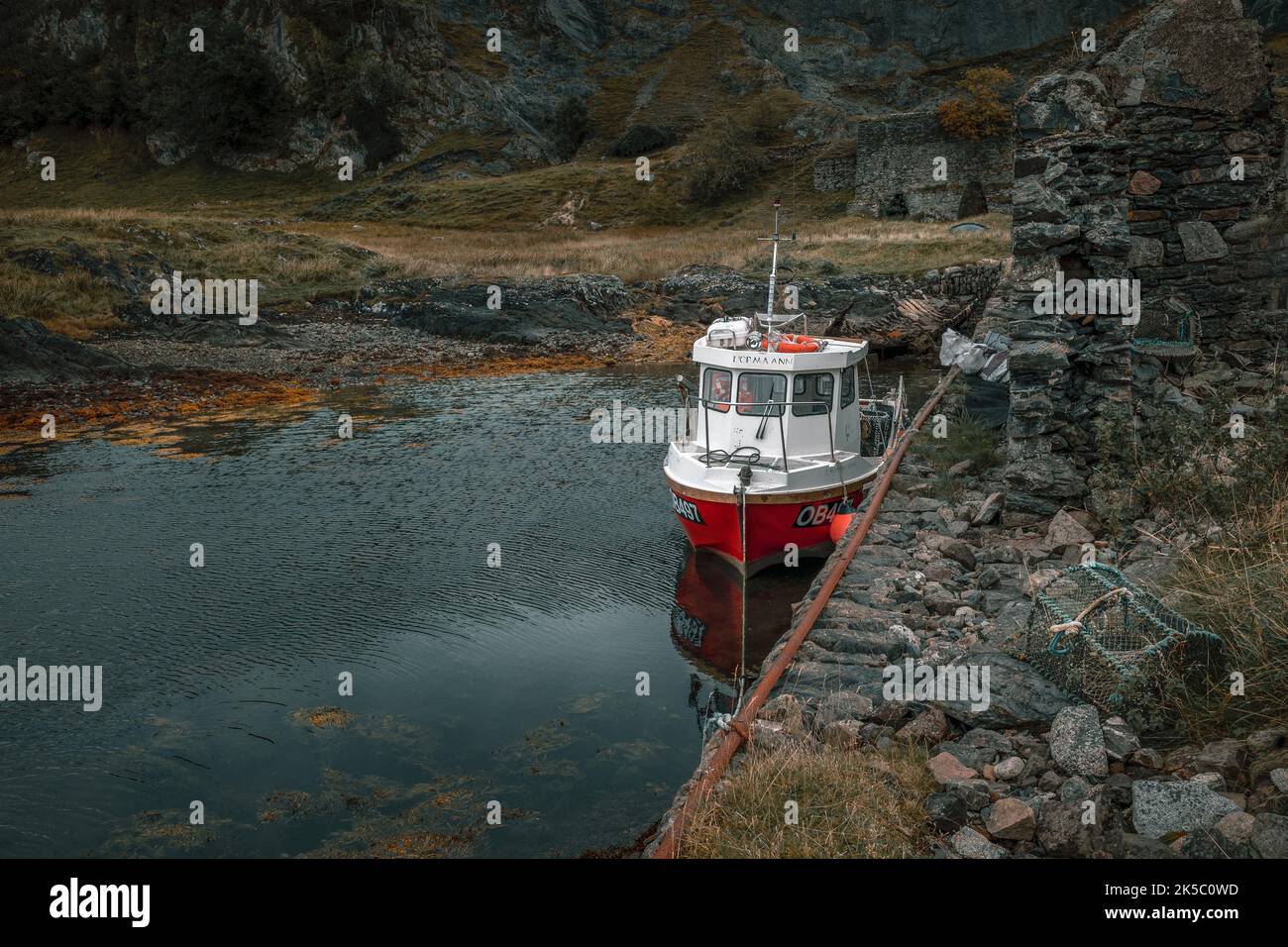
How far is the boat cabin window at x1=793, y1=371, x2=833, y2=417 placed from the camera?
15.3m

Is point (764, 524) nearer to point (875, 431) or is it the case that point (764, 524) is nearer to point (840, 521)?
point (840, 521)

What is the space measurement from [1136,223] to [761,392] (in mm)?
5867

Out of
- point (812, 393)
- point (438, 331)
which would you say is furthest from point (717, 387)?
point (438, 331)

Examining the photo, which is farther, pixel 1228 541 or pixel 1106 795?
pixel 1228 541

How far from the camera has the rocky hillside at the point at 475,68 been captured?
75.1 metres

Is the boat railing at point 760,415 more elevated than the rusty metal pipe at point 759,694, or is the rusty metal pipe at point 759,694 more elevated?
the boat railing at point 760,415

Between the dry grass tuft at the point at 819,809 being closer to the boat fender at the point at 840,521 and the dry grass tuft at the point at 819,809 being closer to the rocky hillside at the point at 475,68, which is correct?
the boat fender at the point at 840,521

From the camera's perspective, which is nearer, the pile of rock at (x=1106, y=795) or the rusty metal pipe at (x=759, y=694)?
the pile of rock at (x=1106, y=795)

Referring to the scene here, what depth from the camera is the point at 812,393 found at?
1544 cm

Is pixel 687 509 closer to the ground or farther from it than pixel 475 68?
closer to the ground

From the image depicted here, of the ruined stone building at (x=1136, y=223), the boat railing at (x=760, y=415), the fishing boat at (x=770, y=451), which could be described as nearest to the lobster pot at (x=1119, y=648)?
the ruined stone building at (x=1136, y=223)

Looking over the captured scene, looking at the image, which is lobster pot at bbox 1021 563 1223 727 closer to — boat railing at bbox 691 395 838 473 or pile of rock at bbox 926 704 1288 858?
pile of rock at bbox 926 704 1288 858

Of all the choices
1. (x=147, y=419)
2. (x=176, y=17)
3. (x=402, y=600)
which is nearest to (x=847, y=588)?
(x=402, y=600)

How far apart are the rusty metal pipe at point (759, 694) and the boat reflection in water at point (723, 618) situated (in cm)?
224
